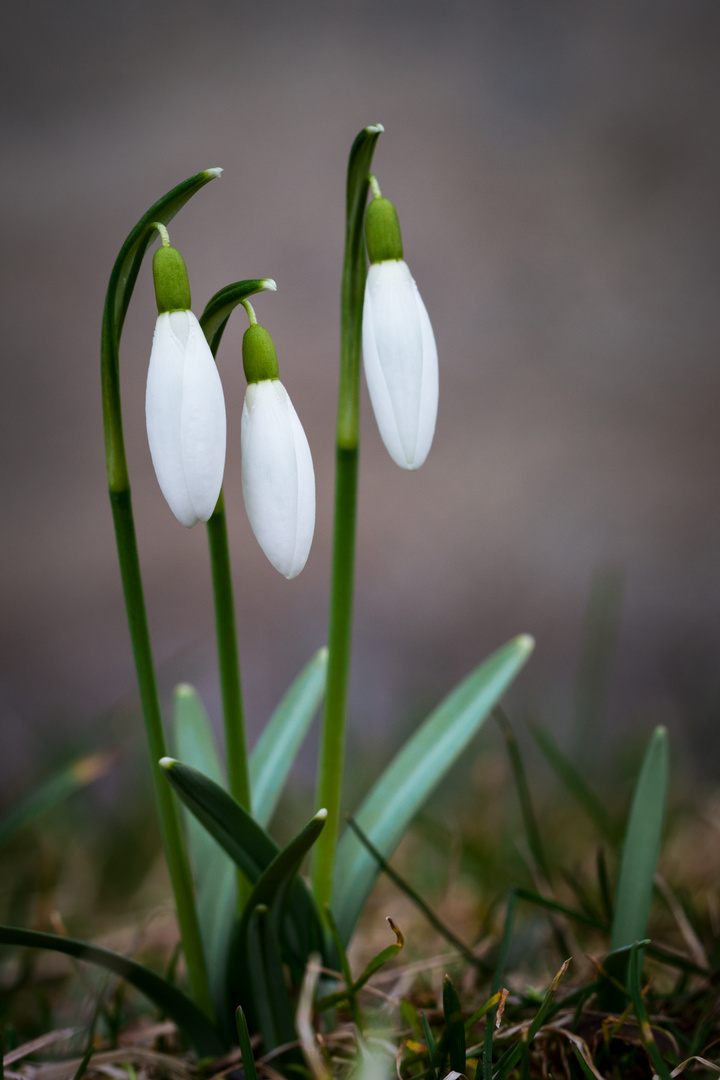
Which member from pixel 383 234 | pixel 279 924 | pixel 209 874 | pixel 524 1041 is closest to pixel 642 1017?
pixel 524 1041

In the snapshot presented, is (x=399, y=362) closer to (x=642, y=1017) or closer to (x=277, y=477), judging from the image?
(x=277, y=477)

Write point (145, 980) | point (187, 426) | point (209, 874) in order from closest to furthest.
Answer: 1. point (187, 426)
2. point (145, 980)
3. point (209, 874)

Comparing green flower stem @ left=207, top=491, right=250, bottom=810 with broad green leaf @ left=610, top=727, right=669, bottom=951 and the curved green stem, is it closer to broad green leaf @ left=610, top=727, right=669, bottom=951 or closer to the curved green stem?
the curved green stem

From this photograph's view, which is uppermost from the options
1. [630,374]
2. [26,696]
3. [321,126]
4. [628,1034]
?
[321,126]

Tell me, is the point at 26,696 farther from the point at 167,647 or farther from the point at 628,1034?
the point at 628,1034

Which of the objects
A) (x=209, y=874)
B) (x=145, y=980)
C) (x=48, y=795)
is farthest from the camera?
(x=48, y=795)

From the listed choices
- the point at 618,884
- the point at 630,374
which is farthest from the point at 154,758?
the point at 630,374

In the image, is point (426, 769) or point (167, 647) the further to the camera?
point (167, 647)
